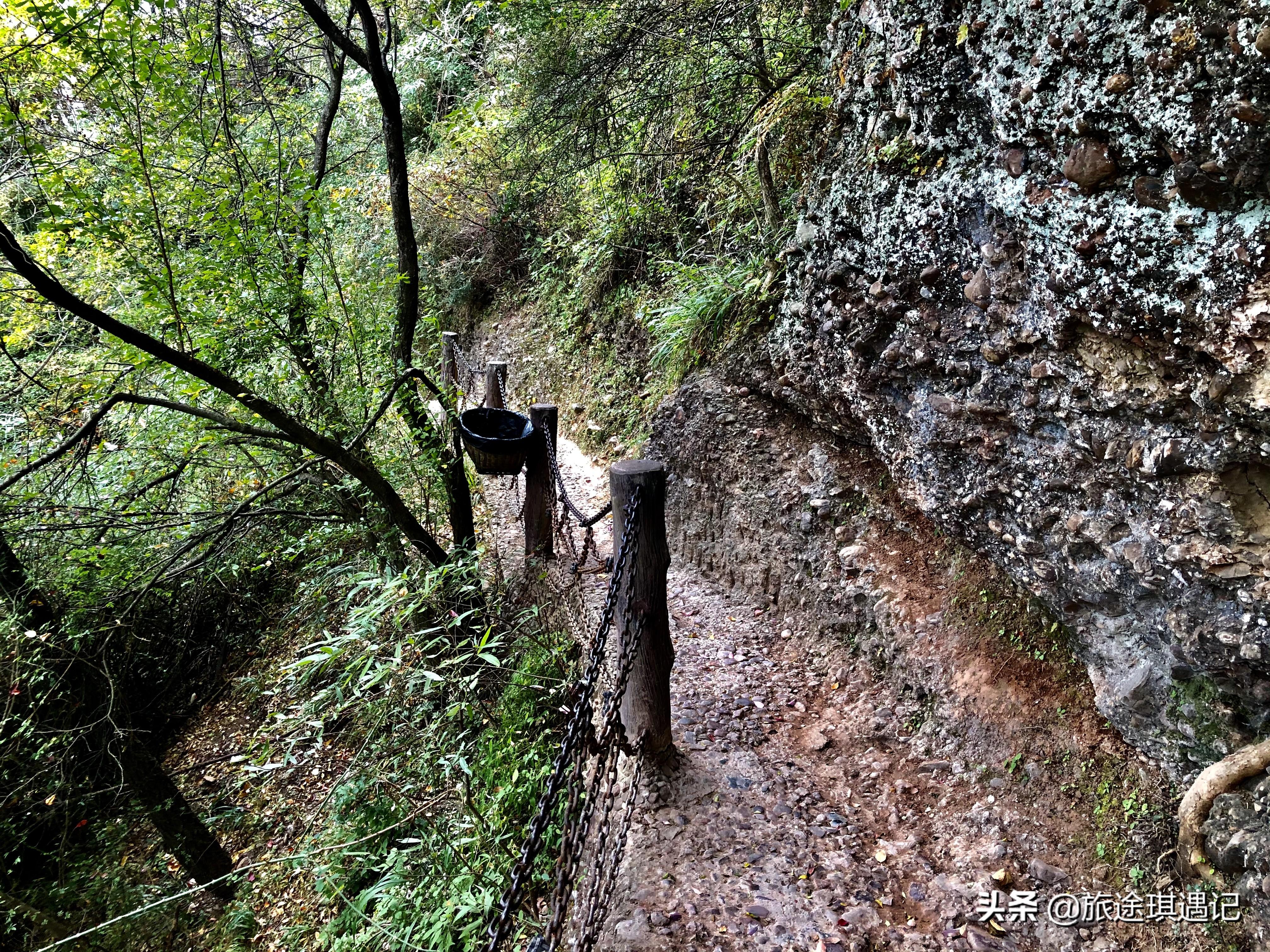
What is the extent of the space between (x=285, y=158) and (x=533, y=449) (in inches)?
109

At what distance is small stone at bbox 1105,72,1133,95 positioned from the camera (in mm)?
2252

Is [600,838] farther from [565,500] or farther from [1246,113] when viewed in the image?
[1246,113]

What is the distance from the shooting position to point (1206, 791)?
2.23 metres

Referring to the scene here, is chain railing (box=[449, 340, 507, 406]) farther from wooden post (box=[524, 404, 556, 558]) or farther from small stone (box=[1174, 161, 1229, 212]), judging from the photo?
small stone (box=[1174, 161, 1229, 212])

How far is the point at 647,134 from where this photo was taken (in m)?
7.18

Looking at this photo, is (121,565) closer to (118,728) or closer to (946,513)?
(118,728)

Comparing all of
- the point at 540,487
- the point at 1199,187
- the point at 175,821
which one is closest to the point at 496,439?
the point at 540,487

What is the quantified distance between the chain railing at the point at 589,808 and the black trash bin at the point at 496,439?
210 cm

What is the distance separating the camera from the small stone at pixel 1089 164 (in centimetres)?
237

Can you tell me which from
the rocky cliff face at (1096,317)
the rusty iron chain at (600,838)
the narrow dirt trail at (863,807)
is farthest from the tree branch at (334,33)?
the narrow dirt trail at (863,807)

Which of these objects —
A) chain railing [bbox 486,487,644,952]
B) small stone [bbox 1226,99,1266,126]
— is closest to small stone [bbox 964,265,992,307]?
small stone [bbox 1226,99,1266,126]

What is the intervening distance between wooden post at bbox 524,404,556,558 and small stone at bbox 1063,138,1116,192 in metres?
3.70

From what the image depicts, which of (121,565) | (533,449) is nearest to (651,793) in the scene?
(533,449)

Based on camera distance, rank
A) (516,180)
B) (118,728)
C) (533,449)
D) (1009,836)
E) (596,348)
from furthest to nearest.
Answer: (596,348) < (516,180) < (533,449) < (118,728) < (1009,836)
